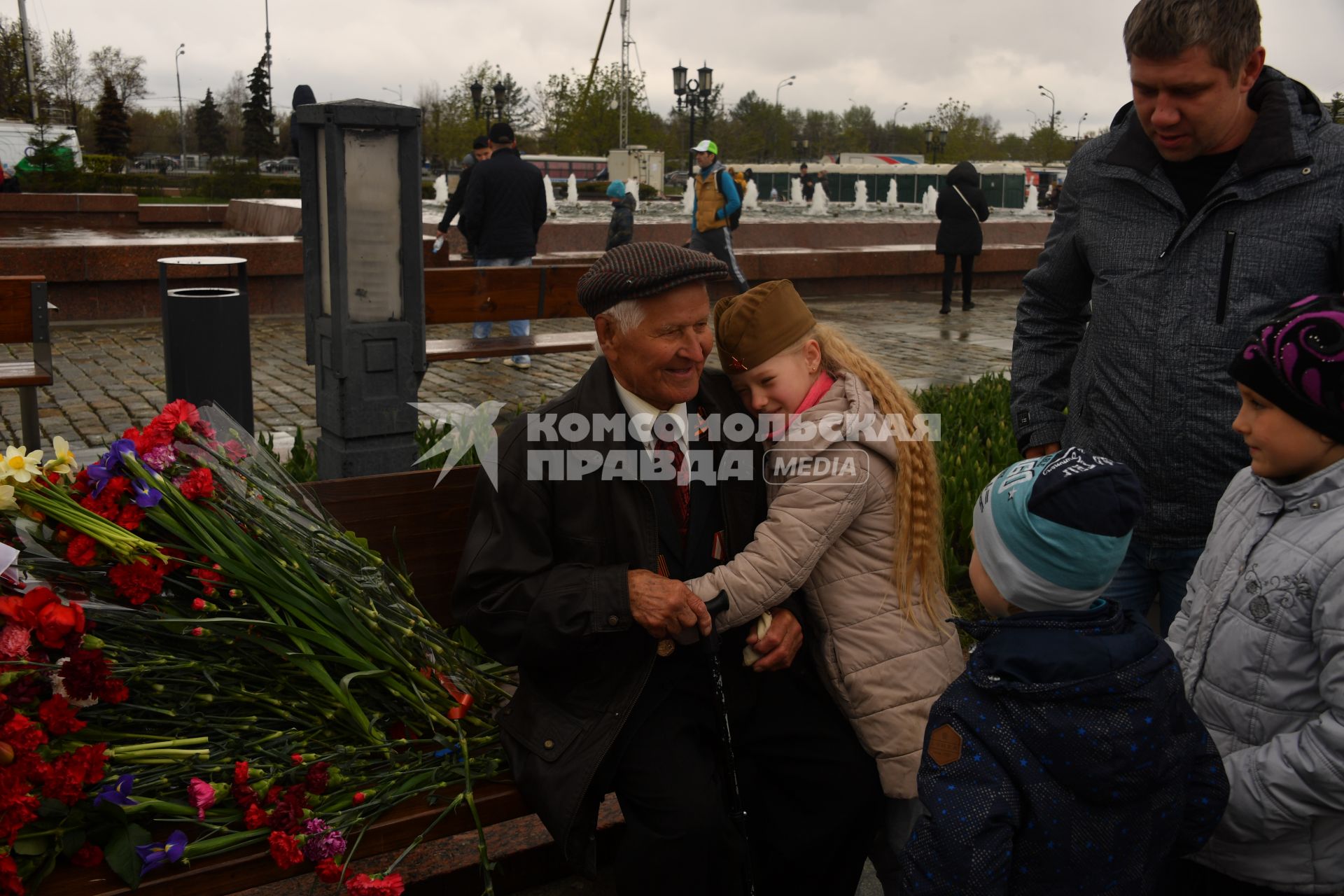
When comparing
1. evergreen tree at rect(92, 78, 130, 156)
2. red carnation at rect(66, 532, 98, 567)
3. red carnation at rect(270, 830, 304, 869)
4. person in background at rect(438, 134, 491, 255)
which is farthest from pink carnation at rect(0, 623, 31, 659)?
evergreen tree at rect(92, 78, 130, 156)

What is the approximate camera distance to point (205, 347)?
475 centimetres

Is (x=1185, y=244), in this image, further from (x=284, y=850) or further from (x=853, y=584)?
(x=284, y=850)

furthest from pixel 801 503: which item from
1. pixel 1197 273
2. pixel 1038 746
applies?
pixel 1197 273

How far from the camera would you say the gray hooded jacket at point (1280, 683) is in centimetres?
196

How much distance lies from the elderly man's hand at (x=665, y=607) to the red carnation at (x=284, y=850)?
773mm

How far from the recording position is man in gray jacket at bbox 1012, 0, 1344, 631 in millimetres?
2418

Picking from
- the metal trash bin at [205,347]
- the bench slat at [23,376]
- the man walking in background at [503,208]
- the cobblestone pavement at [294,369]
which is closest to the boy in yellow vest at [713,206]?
the cobblestone pavement at [294,369]

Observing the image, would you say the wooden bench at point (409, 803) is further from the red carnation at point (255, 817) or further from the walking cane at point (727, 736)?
the walking cane at point (727, 736)

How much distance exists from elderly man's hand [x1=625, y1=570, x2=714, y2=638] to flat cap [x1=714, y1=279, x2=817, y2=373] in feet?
1.83

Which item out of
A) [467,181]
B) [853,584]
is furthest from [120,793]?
[467,181]

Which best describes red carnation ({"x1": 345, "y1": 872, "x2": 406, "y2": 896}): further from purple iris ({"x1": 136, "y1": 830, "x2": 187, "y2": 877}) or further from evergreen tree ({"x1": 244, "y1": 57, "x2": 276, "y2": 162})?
evergreen tree ({"x1": 244, "y1": 57, "x2": 276, "y2": 162})

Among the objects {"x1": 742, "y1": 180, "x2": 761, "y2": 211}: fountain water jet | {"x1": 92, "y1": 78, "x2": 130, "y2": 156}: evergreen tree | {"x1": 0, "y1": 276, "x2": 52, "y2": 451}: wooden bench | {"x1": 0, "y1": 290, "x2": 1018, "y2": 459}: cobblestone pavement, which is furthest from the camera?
{"x1": 92, "y1": 78, "x2": 130, "y2": 156}: evergreen tree

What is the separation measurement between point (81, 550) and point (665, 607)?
3.70ft

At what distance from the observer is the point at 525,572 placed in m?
2.50
